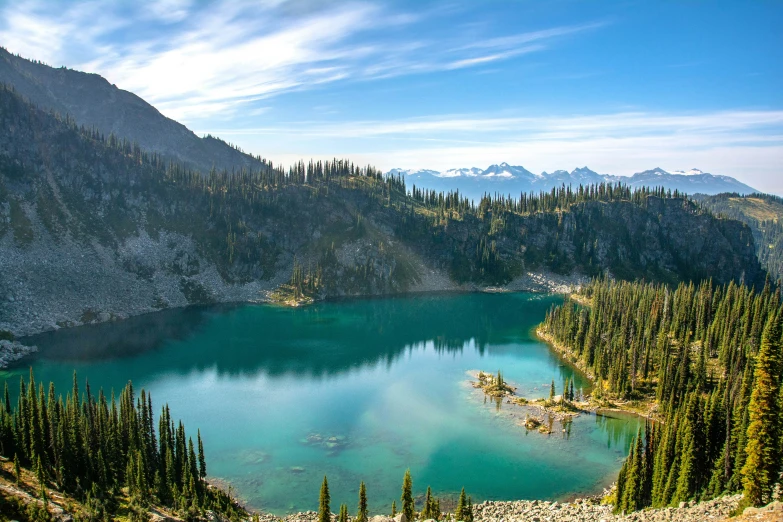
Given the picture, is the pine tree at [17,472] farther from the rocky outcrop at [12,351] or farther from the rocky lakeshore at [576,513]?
the rocky outcrop at [12,351]

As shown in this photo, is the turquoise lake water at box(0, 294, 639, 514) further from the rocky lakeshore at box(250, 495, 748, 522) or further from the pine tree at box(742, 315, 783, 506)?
the pine tree at box(742, 315, 783, 506)

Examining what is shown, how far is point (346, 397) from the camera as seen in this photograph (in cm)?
7506

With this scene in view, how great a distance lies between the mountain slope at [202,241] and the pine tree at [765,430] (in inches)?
4450

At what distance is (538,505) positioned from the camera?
44844 millimetres

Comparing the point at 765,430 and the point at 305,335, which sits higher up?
the point at 765,430

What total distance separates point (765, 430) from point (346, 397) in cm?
5212

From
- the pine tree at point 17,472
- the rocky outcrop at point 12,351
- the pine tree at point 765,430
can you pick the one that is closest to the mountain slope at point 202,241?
the rocky outcrop at point 12,351

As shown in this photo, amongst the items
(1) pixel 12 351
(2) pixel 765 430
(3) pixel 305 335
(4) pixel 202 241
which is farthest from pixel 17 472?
(4) pixel 202 241

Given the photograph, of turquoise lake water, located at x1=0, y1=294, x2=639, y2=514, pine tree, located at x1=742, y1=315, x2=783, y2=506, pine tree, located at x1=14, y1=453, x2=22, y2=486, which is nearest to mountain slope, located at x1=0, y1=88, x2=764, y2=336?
turquoise lake water, located at x1=0, y1=294, x2=639, y2=514

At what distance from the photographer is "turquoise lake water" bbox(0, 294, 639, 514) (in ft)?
168

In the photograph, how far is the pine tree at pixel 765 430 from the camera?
106 feet

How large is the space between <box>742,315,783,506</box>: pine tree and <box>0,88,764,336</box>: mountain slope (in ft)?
371

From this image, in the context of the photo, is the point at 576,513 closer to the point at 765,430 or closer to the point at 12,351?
the point at 765,430

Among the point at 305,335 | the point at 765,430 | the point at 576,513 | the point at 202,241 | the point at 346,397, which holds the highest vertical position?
the point at 202,241
